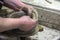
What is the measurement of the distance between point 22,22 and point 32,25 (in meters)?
0.08

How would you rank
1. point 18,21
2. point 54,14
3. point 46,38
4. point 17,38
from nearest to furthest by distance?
point 18,21 → point 17,38 → point 46,38 → point 54,14

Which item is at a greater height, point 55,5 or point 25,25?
point 55,5

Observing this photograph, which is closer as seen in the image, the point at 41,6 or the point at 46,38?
the point at 46,38

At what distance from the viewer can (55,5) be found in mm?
1545

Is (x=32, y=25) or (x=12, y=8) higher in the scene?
(x=12, y=8)

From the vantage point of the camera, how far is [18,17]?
1191 millimetres

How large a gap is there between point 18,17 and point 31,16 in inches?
3.8

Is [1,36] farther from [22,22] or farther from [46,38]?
[46,38]

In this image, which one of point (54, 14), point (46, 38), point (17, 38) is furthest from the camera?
point (54, 14)

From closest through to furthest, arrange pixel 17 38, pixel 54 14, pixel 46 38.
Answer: pixel 17 38 → pixel 46 38 → pixel 54 14

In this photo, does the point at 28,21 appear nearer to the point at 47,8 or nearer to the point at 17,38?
the point at 17,38

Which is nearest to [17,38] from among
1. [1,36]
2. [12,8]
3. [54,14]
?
[1,36]

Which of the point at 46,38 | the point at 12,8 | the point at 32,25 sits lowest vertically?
the point at 46,38

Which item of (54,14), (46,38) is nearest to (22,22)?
(46,38)
